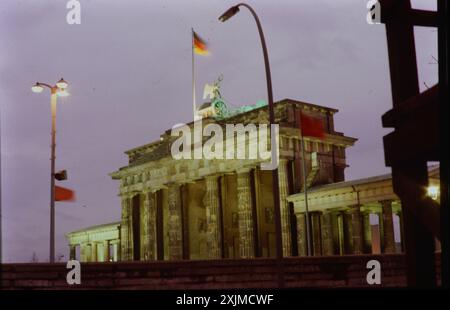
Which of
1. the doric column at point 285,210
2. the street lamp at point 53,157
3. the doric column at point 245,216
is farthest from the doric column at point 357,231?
the street lamp at point 53,157

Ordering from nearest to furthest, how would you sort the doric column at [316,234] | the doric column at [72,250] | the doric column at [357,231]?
1. the doric column at [357,231]
2. the doric column at [316,234]
3. the doric column at [72,250]

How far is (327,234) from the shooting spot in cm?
4028

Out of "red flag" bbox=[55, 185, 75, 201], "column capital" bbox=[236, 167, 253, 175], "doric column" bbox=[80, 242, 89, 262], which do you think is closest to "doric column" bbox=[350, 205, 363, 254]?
"column capital" bbox=[236, 167, 253, 175]

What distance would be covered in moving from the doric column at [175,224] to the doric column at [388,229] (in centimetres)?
2110

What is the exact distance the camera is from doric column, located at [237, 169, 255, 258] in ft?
144

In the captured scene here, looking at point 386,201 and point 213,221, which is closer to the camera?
point 386,201

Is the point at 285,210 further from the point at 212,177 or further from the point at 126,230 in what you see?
the point at 126,230

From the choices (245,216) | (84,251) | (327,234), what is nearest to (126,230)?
(84,251)

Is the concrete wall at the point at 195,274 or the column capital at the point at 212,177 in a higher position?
the column capital at the point at 212,177

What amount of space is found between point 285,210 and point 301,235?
256 centimetres

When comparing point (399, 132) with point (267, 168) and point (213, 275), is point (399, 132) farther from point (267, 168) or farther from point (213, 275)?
point (267, 168)

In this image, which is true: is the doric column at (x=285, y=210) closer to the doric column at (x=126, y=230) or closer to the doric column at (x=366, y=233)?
the doric column at (x=366, y=233)

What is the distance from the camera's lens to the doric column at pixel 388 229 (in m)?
35.4
